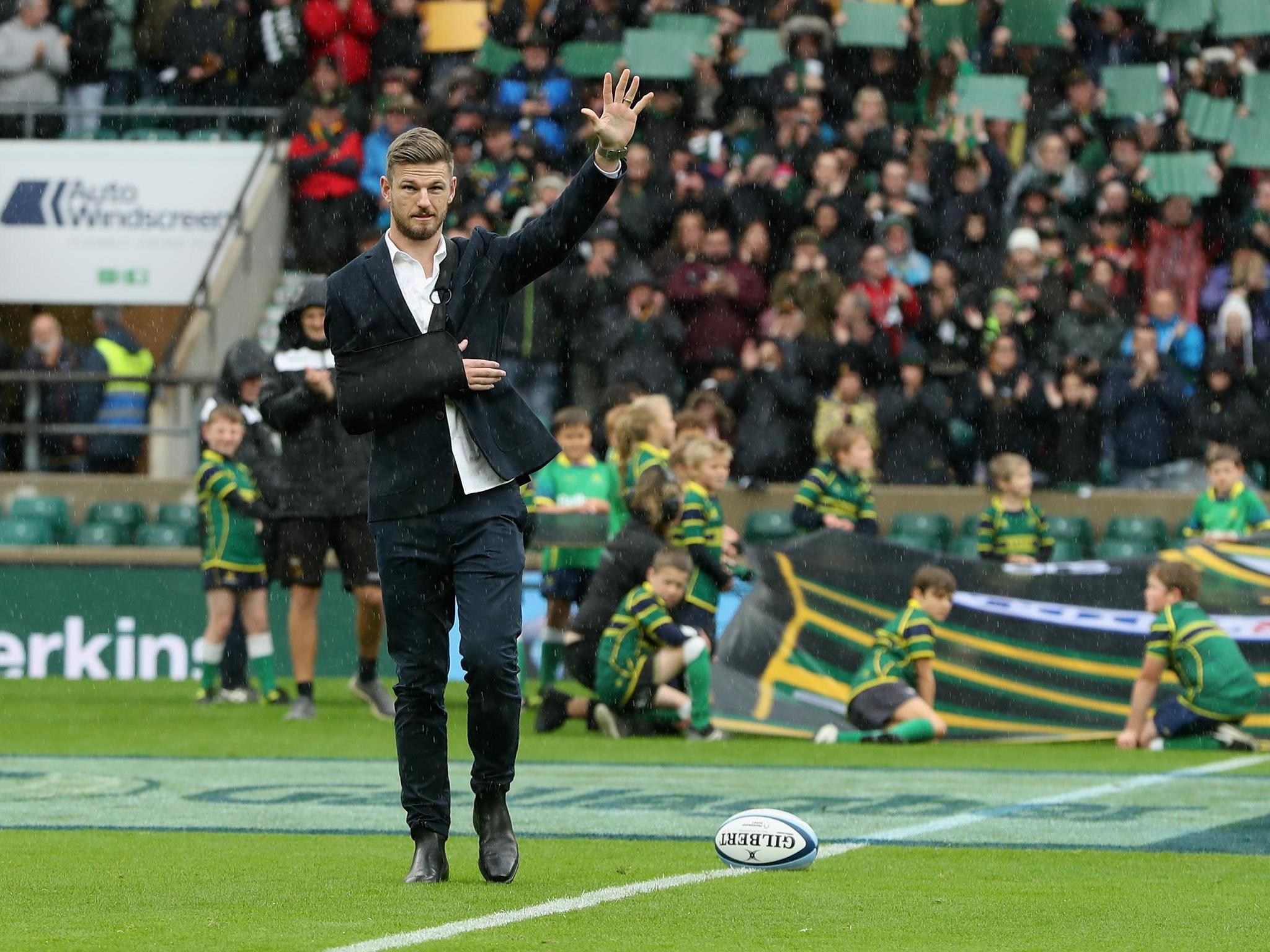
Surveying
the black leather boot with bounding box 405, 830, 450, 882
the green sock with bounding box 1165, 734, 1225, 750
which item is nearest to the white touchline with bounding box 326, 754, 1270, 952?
the black leather boot with bounding box 405, 830, 450, 882

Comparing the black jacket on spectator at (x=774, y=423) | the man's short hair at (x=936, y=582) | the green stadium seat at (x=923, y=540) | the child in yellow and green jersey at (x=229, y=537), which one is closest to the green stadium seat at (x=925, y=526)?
the green stadium seat at (x=923, y=540)

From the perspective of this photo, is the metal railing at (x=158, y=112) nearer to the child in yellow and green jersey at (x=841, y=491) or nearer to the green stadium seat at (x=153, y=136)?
the green stadium seat at (x=153, y=136)

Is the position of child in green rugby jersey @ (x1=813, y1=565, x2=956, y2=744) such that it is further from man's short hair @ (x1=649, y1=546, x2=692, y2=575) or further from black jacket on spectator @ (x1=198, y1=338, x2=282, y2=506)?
black jacket on spectator @ (x1=198, y1=338, x2=282, y2=506)

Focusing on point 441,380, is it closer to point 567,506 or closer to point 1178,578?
point 1178,578

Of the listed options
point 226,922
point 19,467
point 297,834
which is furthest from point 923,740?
point 19,467

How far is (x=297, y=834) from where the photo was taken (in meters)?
7.38

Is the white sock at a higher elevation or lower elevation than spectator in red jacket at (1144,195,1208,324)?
lower

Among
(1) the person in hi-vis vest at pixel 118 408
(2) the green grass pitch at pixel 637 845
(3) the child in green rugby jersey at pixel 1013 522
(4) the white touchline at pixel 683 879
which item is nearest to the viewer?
(4) the white touchline at pixel 683 879

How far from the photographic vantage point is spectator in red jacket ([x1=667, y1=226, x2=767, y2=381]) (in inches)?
674

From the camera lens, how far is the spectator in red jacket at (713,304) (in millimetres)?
17109

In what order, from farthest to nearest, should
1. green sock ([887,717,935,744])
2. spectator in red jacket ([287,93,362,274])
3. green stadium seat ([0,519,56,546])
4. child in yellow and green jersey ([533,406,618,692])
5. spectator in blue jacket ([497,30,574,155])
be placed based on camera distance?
spectator in red jacket ([287,93,362,274])
spectator in blue jacket ([497,30,574,155])
green stadium seat ([0,519,56,546])
child in yellow and green jersey ([533,406,618,692])
green sock ([887,717,935,744])

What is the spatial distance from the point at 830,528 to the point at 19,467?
9150mm

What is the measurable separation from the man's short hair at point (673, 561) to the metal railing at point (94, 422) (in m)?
7.03

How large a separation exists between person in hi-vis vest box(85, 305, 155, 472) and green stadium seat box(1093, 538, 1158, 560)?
7.81m
